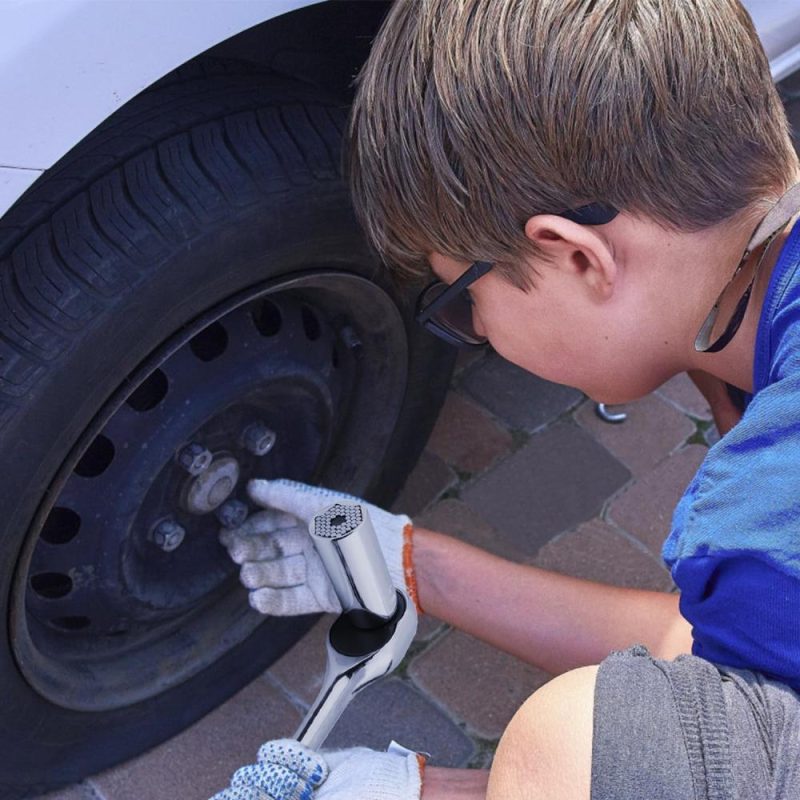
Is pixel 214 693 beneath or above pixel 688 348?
beneath

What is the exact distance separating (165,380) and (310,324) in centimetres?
29

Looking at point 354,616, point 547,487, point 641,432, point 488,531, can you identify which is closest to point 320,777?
point 354,616

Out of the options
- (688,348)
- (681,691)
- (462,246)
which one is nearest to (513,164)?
(462,246)

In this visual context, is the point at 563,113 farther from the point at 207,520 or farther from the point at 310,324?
the point at 207,520

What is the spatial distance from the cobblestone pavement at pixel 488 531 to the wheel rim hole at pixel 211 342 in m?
0.67

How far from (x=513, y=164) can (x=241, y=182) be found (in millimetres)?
362

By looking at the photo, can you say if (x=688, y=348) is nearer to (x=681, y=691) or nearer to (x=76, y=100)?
(x=681, y=691)

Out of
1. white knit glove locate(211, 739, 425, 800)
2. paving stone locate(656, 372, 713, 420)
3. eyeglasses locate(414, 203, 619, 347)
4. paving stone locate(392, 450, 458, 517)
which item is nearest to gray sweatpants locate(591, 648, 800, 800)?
white knit glove locate(211, 739, 425, 800)

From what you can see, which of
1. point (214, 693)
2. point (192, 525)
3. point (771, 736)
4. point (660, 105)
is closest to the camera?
point (771, 736)

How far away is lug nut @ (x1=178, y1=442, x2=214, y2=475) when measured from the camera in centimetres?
158

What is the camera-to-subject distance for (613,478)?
7.55 ft

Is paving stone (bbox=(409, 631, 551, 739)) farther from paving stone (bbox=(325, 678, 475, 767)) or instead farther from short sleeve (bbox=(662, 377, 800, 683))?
short sleeve (bbox=(662, 377, 800, 683))

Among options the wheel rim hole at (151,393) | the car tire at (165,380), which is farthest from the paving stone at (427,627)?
the wheel rim hole at (151,393)

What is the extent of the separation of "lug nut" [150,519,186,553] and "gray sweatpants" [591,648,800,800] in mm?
735
